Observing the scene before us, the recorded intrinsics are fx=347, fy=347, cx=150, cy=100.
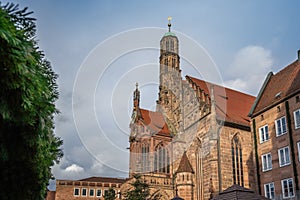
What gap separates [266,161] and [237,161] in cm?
805

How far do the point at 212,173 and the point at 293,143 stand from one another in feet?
35.5

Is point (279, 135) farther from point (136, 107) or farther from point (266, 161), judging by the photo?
point (136, 107)

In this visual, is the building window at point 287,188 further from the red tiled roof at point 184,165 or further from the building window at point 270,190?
the red tiled roof at point 184,165

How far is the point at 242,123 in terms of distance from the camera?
3400cm

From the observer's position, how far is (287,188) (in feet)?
74.1

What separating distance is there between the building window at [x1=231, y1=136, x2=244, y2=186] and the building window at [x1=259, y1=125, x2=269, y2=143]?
719cm

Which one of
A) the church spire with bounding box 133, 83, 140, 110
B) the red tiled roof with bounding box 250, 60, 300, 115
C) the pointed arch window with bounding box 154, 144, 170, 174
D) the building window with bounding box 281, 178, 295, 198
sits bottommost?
the building window with bounding box 281, 178, 295, 198

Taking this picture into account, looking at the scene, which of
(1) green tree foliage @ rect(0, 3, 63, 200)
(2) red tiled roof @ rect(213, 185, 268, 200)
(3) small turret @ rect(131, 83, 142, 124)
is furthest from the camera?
(3) small turret @ rect(131, 83, 142, 124)

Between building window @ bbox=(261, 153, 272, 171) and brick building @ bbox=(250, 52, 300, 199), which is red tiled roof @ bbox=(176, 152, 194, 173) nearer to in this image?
brick building @ bbox=(250, 52, 300, 199)

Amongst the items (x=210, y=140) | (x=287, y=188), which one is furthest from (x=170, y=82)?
(x=287, y=188)

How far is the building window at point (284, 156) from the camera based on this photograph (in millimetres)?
22853

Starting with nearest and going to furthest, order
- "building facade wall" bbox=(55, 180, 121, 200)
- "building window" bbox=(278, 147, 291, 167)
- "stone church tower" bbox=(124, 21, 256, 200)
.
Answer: "building window" bbox=(278, 147, 291, 167), "stone church tower" bbox=(124, 21, 256, 200), "building facade wall" bbox=(55, 180, 121, 200)

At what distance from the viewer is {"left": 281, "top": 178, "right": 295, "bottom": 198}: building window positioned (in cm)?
2219

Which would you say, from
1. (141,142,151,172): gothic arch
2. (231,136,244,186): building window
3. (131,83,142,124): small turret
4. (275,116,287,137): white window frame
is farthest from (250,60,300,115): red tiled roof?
(131,83,142,124): small turret
